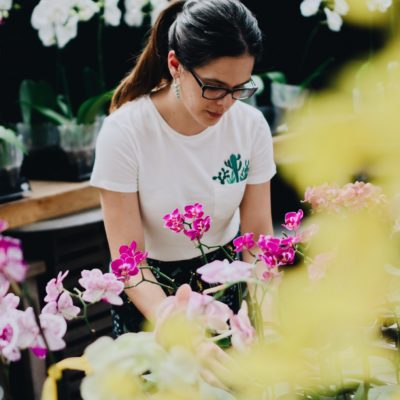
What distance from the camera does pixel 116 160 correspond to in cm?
158

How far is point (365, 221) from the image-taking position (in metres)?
0.53

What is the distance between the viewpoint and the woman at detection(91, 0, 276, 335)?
1.44 metres

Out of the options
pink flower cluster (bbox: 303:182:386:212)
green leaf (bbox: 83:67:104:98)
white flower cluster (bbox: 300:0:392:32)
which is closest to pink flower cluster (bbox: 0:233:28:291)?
pink flower cluster (bbox: 303:182:386:212)

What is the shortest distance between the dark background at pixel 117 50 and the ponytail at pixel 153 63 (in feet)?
1.94

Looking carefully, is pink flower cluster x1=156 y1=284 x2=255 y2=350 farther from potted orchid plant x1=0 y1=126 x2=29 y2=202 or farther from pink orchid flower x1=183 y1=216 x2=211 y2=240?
potted orchid plant x1=0 y1=126 x2=29 y2=202

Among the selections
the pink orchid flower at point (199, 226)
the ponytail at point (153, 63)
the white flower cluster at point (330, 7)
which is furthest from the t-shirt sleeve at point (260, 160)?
the pink orchid flower at point (199, 226)

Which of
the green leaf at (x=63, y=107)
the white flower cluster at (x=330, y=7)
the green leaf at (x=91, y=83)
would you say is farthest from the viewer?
the green leaf at (x=91, y=83)

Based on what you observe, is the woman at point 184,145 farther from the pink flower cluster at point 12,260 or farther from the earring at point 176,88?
the pink flower cluster at point 12,260

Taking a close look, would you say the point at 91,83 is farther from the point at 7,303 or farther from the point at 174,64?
the point at 7,303

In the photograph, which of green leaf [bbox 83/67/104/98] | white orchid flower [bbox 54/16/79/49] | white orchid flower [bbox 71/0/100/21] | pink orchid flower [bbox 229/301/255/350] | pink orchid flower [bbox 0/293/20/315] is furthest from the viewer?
green leaf [bbox 83/67/104/98]

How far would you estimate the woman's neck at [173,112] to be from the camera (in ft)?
5.56

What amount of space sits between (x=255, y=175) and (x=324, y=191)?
0.86 metres

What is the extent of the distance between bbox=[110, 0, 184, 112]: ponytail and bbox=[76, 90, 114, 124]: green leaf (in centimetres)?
85

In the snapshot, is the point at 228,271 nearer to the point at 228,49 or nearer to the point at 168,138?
the point at 228,49
